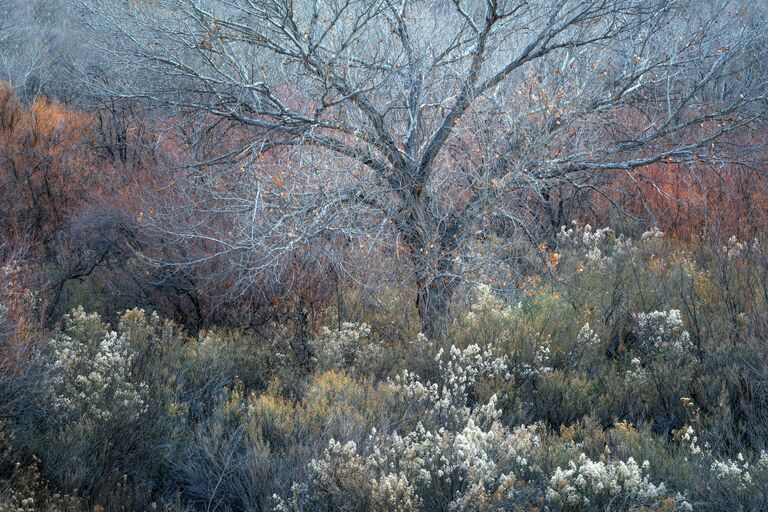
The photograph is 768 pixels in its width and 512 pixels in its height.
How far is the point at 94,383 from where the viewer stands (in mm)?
5738

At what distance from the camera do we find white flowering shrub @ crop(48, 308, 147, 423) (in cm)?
531

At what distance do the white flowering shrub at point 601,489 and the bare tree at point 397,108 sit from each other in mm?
3580

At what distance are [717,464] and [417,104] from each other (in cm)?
472

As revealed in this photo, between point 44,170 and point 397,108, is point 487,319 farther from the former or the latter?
point 44,170

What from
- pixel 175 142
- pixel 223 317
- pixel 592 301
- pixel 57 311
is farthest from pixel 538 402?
pixel 175 142

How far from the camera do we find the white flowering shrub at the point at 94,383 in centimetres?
531

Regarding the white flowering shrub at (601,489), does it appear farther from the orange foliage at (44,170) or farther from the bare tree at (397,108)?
the orange foliage at (44,170)

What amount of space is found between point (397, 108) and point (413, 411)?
3.47 m

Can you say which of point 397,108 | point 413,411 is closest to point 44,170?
point 397,108

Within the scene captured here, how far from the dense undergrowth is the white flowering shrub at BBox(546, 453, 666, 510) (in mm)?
11

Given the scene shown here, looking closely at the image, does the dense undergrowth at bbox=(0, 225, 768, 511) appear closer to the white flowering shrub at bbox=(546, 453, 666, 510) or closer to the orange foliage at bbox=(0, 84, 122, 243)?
the white flowering shrub at bbox=(546, 453, 666, 510)

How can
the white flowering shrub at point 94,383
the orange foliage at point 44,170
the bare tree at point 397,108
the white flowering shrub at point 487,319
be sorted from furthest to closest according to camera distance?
the orange foliage at point 44,170, the bare tree at point 397,108, the white flowering shrub at point 487,319, the white flowering shrub at point 94,383

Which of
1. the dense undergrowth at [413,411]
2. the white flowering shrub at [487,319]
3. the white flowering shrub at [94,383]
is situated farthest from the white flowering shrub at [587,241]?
the white flowering shrub at [94,383]

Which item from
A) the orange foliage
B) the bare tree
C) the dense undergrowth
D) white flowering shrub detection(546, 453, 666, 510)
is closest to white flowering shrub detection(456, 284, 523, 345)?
the dense undergrowth
